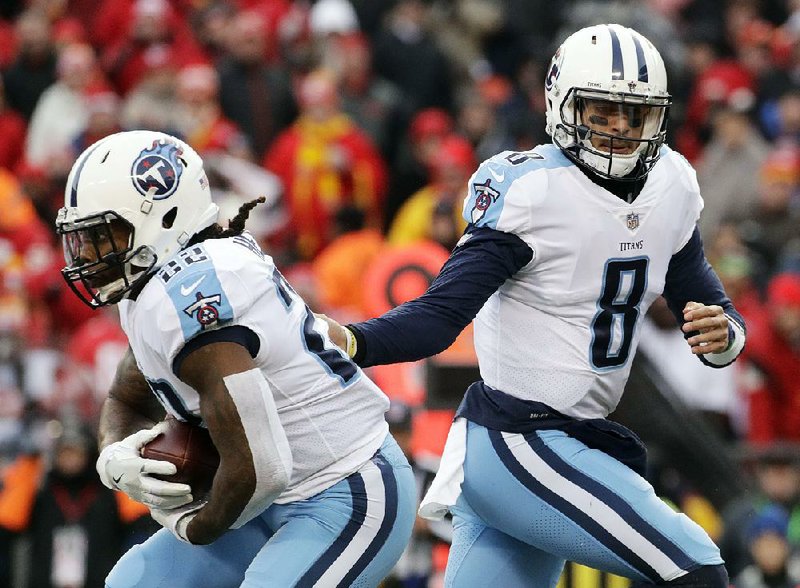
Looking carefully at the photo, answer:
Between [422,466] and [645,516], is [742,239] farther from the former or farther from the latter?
[645,516]

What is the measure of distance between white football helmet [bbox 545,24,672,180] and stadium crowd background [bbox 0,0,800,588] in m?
2.12

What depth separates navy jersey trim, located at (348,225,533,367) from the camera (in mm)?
4168

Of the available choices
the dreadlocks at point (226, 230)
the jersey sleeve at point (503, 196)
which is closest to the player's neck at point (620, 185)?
the jersey sleeve at point (503, 196)

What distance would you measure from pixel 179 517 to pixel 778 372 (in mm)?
4731

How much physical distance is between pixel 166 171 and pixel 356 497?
0.97 meters

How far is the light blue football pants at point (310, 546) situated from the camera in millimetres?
4078

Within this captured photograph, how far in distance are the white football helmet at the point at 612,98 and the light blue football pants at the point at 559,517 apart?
2.45ft

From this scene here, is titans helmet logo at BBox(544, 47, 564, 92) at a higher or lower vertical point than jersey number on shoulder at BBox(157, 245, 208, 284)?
higher

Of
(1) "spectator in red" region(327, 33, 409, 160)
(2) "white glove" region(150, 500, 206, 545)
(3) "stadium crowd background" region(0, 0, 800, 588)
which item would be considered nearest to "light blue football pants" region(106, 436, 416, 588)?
(2) "white glove" region(150, 500, 206, 545)

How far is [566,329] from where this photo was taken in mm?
4301

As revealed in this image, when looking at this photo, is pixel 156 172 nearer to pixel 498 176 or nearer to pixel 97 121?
pixel 498 176

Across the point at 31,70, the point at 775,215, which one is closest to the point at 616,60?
the point at 775,215

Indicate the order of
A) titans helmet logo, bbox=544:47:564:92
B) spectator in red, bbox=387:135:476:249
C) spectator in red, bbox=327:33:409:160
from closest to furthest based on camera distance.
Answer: titans helmet logo, bbox=544:47:564:92 → spectator in red, bbox=387:135:476:249 → spectator in red, bbox=327:33:409:160

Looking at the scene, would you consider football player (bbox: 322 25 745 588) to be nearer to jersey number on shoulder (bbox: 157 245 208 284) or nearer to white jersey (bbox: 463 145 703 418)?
white jersey (bbox: 463 145 703 418)
